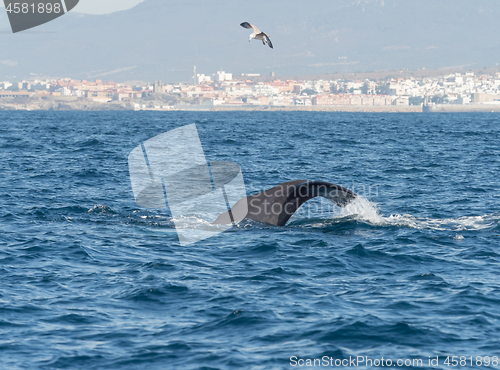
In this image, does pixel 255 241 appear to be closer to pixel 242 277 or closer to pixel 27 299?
pixel 242 277

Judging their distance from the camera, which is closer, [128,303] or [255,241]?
[128,303]

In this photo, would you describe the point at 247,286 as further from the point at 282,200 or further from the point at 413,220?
the point at 413,220

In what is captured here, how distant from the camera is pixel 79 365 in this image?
8.85 m

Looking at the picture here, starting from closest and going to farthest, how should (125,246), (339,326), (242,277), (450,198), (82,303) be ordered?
(339,326) → (82,303) → (242,277) → (125,246) → (450,198)

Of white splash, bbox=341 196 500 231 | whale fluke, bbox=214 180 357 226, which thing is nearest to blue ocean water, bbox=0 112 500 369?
white splash, bbox=341 196 500 231

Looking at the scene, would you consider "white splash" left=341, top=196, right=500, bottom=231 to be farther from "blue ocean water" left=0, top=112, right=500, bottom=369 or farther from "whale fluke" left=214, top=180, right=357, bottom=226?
"whale fluke" left=214, top=180, right=357, bottom=226

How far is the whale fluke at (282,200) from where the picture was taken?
46.3 ft

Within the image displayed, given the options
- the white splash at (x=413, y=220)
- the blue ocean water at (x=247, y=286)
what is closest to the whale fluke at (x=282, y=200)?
the blue ocean water at (x=247, y=286)

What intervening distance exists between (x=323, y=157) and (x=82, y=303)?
31.9 m

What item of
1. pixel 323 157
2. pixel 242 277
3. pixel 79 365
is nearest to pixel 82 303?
pixel 79 365

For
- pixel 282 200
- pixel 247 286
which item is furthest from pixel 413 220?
pixel 247 286

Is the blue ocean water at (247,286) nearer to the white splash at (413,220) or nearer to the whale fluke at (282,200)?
the white splash at (413,220)

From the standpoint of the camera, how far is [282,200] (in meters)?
14.9

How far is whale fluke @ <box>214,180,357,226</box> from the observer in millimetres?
14127
